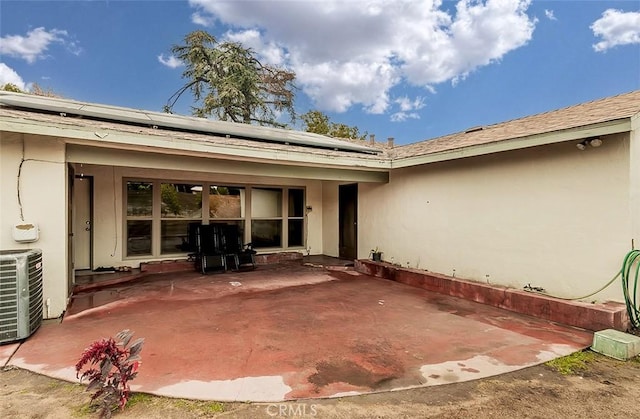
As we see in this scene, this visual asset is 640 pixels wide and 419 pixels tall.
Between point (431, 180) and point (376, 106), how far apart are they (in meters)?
18.4

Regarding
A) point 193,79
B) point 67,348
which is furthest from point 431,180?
point 193,79

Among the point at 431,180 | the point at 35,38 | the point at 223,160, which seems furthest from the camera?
the point at 35,38

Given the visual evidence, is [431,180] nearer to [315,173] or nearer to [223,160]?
[315,173]

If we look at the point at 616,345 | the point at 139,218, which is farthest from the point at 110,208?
the point at 616,345

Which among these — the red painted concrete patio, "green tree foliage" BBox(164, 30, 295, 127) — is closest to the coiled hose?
the red painted concrete patio

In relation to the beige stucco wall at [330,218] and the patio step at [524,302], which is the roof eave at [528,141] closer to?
the patio step at [524,302]

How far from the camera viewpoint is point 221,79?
56.4 feet

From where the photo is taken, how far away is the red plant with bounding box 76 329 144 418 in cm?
229

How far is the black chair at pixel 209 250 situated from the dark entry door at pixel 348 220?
3604 mm

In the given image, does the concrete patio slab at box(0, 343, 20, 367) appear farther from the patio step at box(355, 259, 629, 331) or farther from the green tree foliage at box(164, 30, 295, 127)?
the green tree foliage at box(164, 30, 295, 127)

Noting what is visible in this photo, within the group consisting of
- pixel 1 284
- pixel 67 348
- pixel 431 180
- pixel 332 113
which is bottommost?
pixel 67 348

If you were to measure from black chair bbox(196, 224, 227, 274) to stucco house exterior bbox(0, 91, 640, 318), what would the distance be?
2.35 ft

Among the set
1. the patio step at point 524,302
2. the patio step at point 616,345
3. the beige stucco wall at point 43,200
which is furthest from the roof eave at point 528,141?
the beige stucco wall at point 43,200

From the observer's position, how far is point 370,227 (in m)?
8.76
